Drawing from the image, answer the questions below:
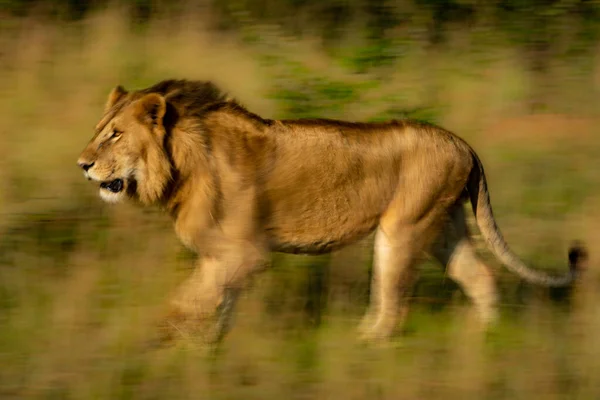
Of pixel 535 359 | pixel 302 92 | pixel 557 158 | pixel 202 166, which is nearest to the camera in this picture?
pixel 535 359

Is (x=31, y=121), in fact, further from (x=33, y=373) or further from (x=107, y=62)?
(x=33, y=373)

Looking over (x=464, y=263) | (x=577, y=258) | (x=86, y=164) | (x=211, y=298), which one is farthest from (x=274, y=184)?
(x=577, y=258)

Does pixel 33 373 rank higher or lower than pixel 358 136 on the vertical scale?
lower

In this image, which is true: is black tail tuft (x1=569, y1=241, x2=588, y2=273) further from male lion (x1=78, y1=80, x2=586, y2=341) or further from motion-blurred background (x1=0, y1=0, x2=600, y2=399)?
motion-blurred background (x1=0, y1=0, x2=600, y2=399)

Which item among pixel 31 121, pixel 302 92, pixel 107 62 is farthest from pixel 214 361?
pixel 107 62

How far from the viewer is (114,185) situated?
565cm

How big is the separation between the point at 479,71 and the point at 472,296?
169 inches

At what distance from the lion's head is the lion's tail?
163 cm

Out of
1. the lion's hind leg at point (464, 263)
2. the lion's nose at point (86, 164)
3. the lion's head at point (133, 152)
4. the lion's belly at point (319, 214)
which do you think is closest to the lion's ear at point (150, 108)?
the lion's head at point (133, 152)

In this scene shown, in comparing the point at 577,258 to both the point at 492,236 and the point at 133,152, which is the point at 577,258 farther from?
the point at 133,152

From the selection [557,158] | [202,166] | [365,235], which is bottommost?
[557,158]

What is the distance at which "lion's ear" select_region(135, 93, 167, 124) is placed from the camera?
5586mm

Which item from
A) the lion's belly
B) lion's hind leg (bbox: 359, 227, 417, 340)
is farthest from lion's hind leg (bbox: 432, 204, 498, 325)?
the lion's belly

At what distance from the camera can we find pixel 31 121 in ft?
29.2
